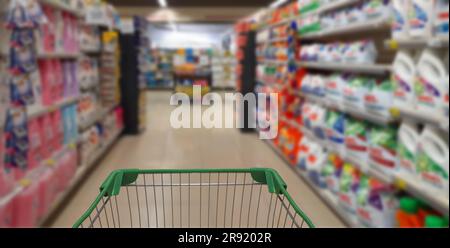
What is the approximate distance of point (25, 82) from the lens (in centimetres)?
274

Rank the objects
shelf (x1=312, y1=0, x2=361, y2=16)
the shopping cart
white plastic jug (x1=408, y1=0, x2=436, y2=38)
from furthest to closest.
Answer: shelf (x1=312, y1=0, x2=361, y2=16) < white plastic jug (x1=408, y1=0, x2=436, y2=38) < the shopping cart

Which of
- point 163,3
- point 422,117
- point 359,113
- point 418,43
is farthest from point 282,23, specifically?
point 163,3

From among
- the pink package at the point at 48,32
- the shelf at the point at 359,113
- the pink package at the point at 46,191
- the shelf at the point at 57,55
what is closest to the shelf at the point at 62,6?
the pink package at the point at 48,32

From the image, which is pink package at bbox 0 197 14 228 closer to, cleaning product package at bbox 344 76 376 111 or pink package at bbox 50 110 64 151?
pink package at bbox 50 110 64 151

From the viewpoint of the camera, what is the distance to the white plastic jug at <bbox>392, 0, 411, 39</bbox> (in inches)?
99.7

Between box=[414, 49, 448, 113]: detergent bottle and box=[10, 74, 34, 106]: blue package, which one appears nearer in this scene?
box=[414, 49, 448, 113]: detergent bottle

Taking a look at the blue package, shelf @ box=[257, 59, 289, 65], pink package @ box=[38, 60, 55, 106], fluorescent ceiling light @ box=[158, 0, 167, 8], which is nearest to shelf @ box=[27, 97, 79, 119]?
pink package @ box=[38, 60, 55, 106]

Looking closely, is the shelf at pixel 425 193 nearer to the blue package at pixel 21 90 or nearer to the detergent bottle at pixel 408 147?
the detergent bottle at pixel 408 147

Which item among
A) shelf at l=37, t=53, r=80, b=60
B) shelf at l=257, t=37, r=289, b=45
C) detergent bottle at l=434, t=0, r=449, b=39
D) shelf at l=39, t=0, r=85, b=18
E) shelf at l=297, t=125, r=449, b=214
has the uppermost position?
shelf at l=39, t=0, r=85, b=18

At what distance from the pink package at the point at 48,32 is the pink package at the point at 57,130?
0.47 m

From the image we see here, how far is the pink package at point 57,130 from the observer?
3.60 meters

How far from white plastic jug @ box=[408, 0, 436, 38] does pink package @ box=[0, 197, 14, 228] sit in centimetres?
221
